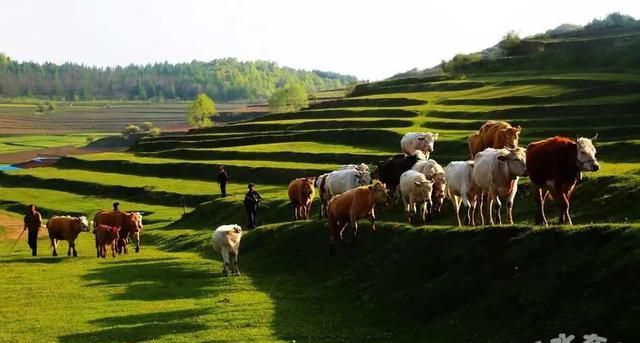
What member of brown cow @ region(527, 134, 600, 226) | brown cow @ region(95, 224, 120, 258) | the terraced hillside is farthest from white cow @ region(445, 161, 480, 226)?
brown cow @ region(95, 224, 120, 258)

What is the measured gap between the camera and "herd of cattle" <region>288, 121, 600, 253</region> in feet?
60.8

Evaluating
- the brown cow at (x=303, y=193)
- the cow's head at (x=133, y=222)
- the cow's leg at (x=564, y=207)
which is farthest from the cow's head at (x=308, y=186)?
the cow's leg at (x=564, y=207)

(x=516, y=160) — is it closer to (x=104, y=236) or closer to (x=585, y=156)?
(x=585, y=156)

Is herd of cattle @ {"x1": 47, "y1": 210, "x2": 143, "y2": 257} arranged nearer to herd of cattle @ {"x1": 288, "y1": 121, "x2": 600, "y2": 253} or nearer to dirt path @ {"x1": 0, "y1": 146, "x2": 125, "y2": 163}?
herd of cattle @ {"x1": 288, "y1": 121, "x2": 600, "y2": 253}

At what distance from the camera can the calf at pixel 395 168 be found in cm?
2895

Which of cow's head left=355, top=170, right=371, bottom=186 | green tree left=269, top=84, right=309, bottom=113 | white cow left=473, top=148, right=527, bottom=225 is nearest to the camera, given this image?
white cow left=473, top=148, right=527, bottom=225

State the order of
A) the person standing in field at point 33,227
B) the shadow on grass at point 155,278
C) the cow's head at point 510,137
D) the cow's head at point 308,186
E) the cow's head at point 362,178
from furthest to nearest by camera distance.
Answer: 1. the person standing in field at point 33,227
2. the cow's head at point 308,186
3. the cow's head at point 362,178
4. the cow's head at point 510,137
5. the shadow on grass at point 155,278

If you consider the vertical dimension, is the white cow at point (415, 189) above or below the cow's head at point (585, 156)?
below

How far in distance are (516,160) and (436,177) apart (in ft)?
17.9

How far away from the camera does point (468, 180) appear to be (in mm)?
22672

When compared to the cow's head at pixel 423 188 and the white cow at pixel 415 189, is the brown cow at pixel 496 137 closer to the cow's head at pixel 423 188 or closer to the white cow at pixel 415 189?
the white cow at pixel 415 189

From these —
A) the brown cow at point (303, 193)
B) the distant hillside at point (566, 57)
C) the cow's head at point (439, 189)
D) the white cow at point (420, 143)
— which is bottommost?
the brown cow at point (303, 193)

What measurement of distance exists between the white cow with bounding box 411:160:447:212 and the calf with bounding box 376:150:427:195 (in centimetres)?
224

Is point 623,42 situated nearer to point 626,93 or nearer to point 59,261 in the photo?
point 626,93
